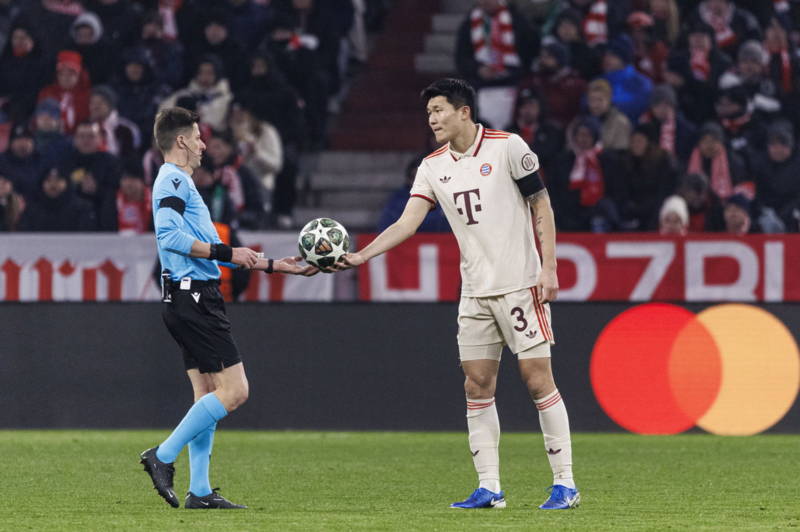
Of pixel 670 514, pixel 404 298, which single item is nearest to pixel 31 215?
pixel 404 298

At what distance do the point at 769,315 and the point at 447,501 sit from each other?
5.67 metres

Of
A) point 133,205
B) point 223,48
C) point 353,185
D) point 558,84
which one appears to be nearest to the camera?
point 133,205

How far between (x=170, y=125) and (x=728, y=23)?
1144 centimetres

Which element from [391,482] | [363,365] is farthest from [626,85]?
[391,482]

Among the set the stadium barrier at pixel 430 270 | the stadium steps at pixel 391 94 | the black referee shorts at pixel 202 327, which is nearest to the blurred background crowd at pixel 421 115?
the stadium steps at pixel 391 94

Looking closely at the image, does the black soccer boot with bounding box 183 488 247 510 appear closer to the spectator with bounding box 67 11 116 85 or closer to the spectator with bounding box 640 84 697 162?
the spectator with bounding box 640 84 697 162

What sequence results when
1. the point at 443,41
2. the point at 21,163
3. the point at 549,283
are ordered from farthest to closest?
1. the point at 443,41
2. the point at 21,163
3. the point at 549,283

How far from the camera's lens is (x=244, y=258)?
8.34 meters

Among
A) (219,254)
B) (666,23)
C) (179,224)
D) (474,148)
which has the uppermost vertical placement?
(666,23)

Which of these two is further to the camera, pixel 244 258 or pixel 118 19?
pixel 118 19

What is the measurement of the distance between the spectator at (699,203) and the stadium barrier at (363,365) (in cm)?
199

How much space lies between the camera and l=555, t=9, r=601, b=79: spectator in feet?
58.9

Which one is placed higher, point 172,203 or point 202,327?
point 172,203

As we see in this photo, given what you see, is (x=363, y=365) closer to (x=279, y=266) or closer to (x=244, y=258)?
Answer: (x=279, y=266)
